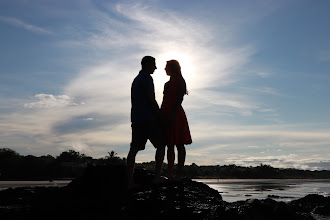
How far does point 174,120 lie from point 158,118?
742mm

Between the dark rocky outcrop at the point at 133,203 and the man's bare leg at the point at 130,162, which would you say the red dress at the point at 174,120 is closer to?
the dark rocky outcrop at the point at 133,203

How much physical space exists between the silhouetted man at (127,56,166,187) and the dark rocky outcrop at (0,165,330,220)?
1.95 ft

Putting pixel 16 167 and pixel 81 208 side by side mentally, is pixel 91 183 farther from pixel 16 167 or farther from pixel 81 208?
pixel 16 167

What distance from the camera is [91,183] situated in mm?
7297

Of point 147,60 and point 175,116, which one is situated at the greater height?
point 147,60

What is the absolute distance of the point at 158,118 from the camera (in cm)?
646

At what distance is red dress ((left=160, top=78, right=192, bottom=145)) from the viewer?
7.07 metres

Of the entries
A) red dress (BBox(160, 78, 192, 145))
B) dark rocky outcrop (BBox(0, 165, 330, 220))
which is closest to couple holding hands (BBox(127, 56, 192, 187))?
red dress (BBox(160, 78, 192, 145))

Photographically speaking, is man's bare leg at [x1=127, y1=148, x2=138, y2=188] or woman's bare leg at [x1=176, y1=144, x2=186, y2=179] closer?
man's bare leg at [x1=127, y1=148, x2=138, y2=188]

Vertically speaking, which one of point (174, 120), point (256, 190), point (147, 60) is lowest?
point (256, 190)

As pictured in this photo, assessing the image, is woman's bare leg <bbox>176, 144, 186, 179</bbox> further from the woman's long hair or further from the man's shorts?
the woman's long hair

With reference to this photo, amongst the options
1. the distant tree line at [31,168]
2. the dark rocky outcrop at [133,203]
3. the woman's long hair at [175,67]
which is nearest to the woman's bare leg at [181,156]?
the dark rocky outcrop at [133,203]

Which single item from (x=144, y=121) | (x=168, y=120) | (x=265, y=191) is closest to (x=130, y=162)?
(x=144, y=121)

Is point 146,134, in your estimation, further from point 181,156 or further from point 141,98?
point 181,156
